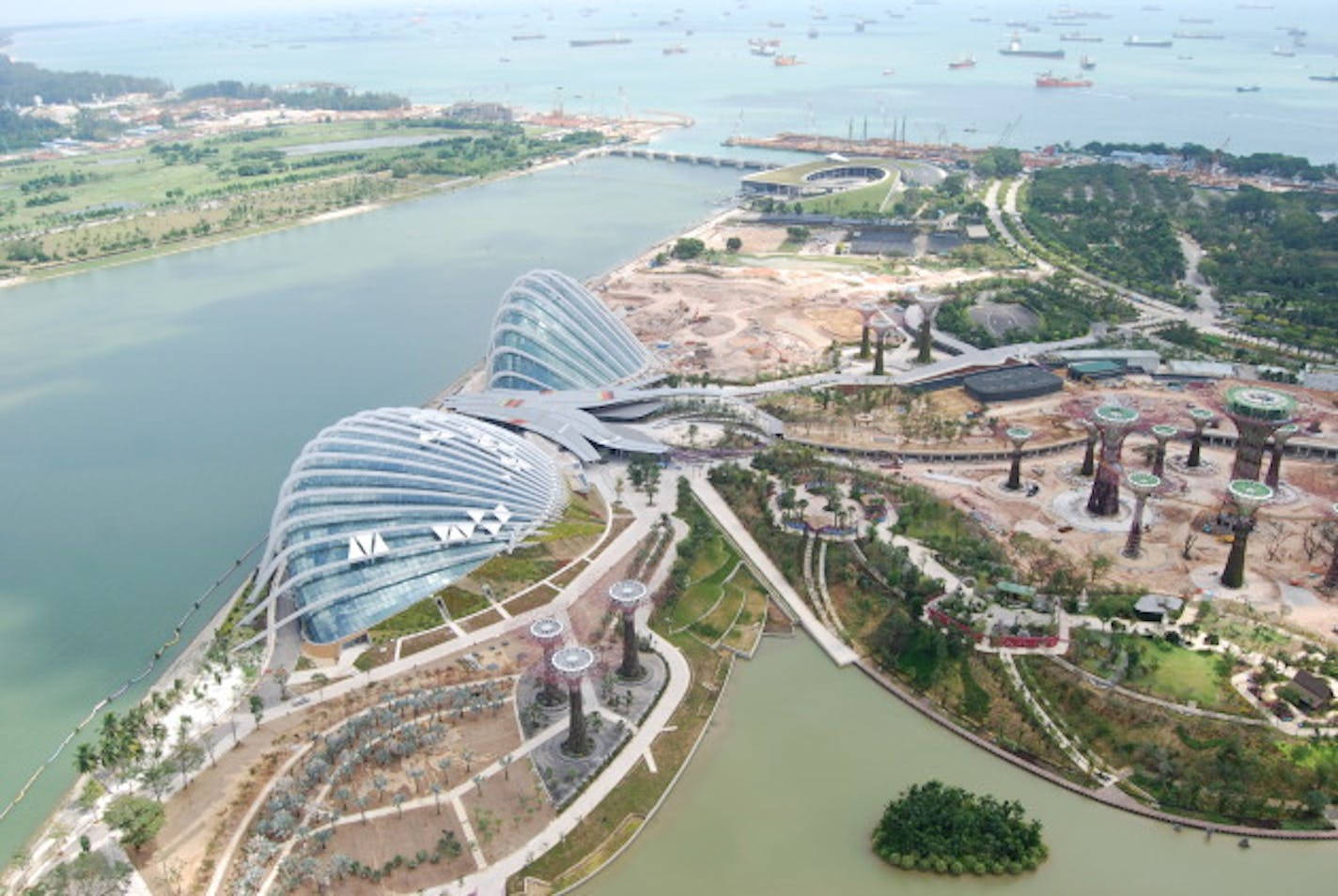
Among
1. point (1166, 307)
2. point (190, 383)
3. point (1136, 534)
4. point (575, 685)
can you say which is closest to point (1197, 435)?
point (1136, 534)

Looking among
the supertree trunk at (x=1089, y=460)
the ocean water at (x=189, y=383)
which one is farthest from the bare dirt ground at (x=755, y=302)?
the supertree trunk at (x=1089, y=460)

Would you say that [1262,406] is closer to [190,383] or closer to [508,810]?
[508,810]

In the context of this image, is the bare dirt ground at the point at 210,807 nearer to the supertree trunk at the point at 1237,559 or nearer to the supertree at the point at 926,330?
the supertree trunk at the point at 1237,559

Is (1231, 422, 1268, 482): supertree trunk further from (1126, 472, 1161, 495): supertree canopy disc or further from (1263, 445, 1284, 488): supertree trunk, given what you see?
(1126, 472, 1161, 495): supertree canopy disc

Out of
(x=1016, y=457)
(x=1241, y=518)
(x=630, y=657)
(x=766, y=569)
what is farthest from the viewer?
(x=1016, y=457)

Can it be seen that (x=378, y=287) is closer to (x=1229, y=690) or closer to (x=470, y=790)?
(x=470, y=790)

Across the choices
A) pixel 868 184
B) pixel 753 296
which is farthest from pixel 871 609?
pixel 868 184

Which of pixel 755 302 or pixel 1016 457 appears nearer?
pixel 1016 457
